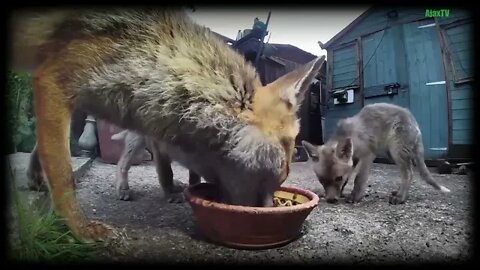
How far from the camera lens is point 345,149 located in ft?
3.67

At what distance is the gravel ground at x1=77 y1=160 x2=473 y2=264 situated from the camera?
87 cm

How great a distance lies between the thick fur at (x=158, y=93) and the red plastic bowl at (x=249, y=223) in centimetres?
8

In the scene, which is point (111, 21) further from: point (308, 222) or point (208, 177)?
point (308, 222)

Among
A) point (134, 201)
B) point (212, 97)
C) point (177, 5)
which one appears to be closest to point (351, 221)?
point (212, 97)

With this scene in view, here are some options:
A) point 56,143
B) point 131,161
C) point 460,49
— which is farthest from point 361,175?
point 56,143

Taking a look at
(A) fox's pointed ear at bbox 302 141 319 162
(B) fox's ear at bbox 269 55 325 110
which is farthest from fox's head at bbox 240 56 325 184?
(A) fox's pointed ear at bbox 302 141 319 162

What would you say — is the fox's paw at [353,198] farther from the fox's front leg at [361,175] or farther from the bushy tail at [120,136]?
the bushy tail at [120,136]

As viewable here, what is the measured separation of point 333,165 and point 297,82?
38cm

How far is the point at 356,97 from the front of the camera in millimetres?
991

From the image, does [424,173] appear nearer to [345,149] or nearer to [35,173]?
Answer: [345,149]

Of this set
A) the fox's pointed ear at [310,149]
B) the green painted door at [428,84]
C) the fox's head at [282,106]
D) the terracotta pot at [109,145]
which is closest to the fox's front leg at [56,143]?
the terracotta pot at [109,145]

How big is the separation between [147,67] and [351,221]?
738mm

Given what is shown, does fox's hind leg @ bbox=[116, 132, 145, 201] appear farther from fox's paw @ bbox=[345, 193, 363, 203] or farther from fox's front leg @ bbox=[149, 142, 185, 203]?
fox's paw @ bbox=[345, 193, 363, 203]

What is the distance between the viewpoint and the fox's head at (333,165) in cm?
108
